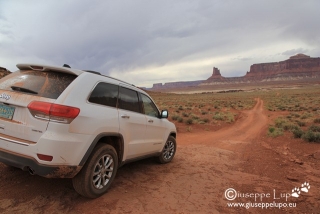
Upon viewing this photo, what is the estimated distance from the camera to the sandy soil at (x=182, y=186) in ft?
10.8

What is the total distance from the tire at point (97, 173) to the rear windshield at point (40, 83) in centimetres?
102

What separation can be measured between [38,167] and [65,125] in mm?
642

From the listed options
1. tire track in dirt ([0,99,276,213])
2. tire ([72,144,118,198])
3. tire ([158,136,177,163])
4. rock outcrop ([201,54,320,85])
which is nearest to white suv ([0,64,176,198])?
tire ([72,144,118,198])

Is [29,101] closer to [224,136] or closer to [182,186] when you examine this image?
[182,186]

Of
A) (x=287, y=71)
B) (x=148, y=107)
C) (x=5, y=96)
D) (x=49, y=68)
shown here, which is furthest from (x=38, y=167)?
(x=287, y=71)

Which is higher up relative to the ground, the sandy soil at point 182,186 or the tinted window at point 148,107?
the tinted window at point 148,107

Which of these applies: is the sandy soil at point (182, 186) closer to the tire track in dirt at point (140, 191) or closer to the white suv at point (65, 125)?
the tire track in dirt at point (140, 191)

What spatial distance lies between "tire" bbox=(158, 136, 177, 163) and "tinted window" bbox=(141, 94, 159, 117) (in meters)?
1.02

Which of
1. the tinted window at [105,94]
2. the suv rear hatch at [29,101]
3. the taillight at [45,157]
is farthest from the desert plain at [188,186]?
the tinted window at [105,94]

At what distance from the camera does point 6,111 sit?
10.1 ft

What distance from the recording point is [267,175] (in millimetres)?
5266

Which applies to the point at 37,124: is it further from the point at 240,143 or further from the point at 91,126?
the point at 240,143

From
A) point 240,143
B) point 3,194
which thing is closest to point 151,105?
point 3,194

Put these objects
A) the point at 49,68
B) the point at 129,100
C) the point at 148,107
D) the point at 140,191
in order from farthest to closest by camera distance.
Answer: the point at 148,107 → the point at 129,100 → the point at 140,191 → the point at 49,68
